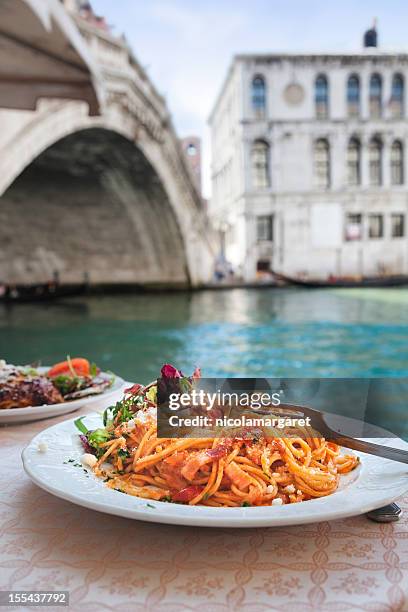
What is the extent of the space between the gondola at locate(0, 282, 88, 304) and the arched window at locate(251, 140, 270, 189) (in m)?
10.2

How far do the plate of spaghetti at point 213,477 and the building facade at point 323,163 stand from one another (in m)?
23.2

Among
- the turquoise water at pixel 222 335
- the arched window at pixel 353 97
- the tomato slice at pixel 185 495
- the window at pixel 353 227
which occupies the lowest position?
the turquoise water at pixel 222 335

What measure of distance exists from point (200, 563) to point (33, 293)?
52.5 feet

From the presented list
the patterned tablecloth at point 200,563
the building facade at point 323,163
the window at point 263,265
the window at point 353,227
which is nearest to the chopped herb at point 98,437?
the patterned tablecloth at point 200,563

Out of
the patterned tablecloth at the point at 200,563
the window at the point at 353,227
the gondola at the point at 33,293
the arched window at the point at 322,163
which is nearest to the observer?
the patterned tablecloth at the point at 200,563

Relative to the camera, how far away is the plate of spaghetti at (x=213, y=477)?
2.49 ft

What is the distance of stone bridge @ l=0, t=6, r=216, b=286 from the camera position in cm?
979

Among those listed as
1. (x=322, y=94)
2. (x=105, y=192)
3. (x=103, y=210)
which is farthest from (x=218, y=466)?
(x=322, y=94)

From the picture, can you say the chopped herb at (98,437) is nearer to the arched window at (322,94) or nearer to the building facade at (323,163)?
the building facade at (323,163)

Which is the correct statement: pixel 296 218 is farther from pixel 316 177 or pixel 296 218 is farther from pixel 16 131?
pixel 16 131

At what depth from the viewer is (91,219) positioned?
1708cm

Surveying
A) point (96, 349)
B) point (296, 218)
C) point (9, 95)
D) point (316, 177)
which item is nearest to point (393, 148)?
point (316, 177)

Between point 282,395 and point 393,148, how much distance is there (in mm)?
26013

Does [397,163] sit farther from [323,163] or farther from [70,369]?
[70,369]
